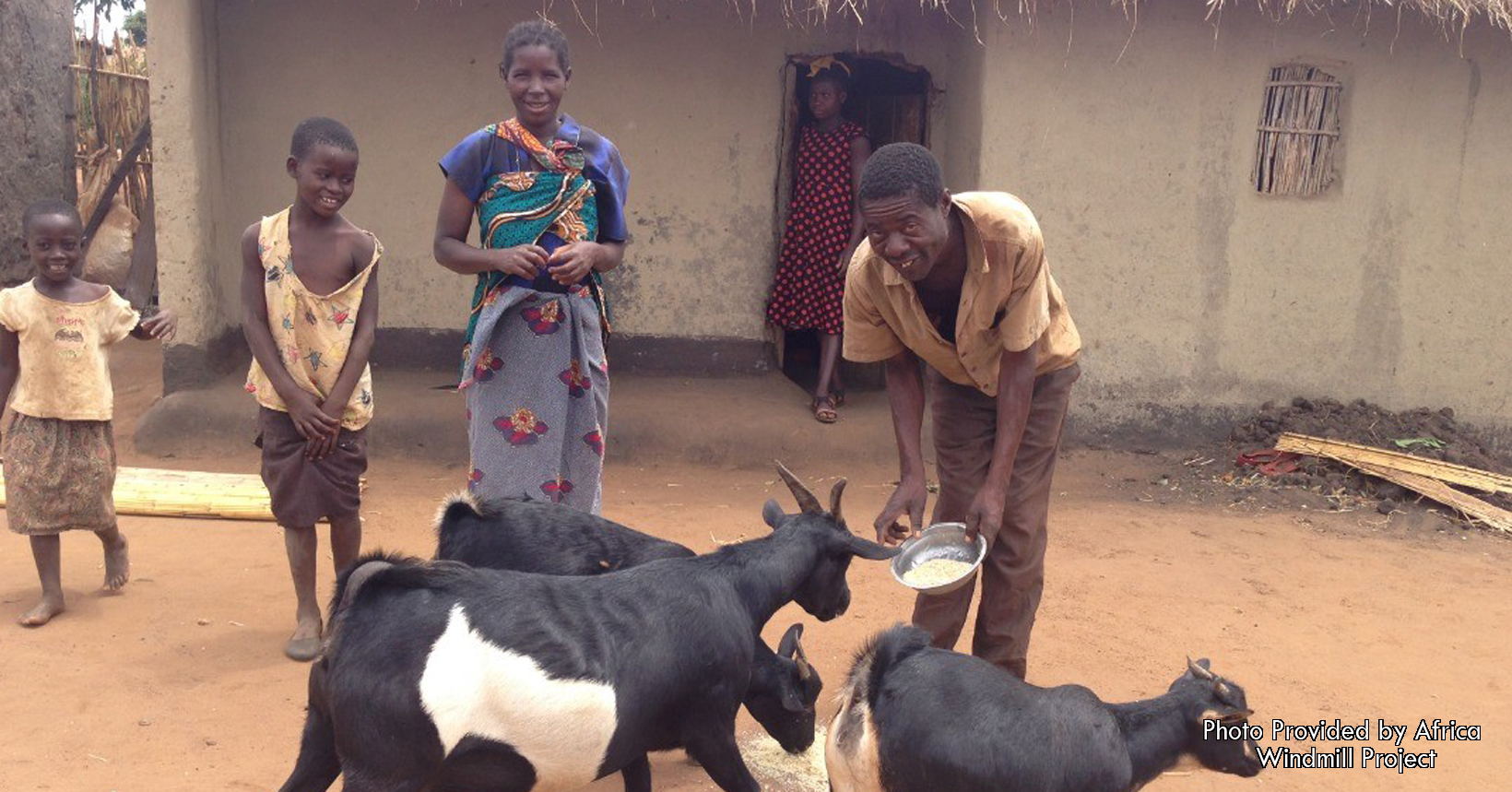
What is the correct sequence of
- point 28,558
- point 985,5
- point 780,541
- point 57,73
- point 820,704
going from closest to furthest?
point 780,541, point 820,704, point 28,558, point 985,5, point 57,73

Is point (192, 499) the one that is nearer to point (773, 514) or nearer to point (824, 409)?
point (824, 409)

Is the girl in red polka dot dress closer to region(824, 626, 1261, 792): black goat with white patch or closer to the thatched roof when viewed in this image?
the thatched roof

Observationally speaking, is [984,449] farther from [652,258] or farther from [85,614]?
[652,258]

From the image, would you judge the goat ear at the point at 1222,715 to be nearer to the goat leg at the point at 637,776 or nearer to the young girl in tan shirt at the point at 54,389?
the goat leg at the point at 637,776

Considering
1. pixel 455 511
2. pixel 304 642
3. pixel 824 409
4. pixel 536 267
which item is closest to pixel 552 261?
pixel 536 267

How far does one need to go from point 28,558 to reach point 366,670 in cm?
353

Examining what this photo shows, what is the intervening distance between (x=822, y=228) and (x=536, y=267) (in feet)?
14.7

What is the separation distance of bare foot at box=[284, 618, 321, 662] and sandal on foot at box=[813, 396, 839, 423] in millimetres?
3692

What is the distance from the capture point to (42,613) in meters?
4.47

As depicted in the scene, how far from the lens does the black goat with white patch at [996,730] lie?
272cm

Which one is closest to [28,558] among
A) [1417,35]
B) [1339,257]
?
[1339,257]

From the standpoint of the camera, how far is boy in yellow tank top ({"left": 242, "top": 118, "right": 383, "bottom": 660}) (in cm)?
408

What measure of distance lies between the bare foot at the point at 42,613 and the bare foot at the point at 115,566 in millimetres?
229

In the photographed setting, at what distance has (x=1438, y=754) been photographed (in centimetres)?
380
